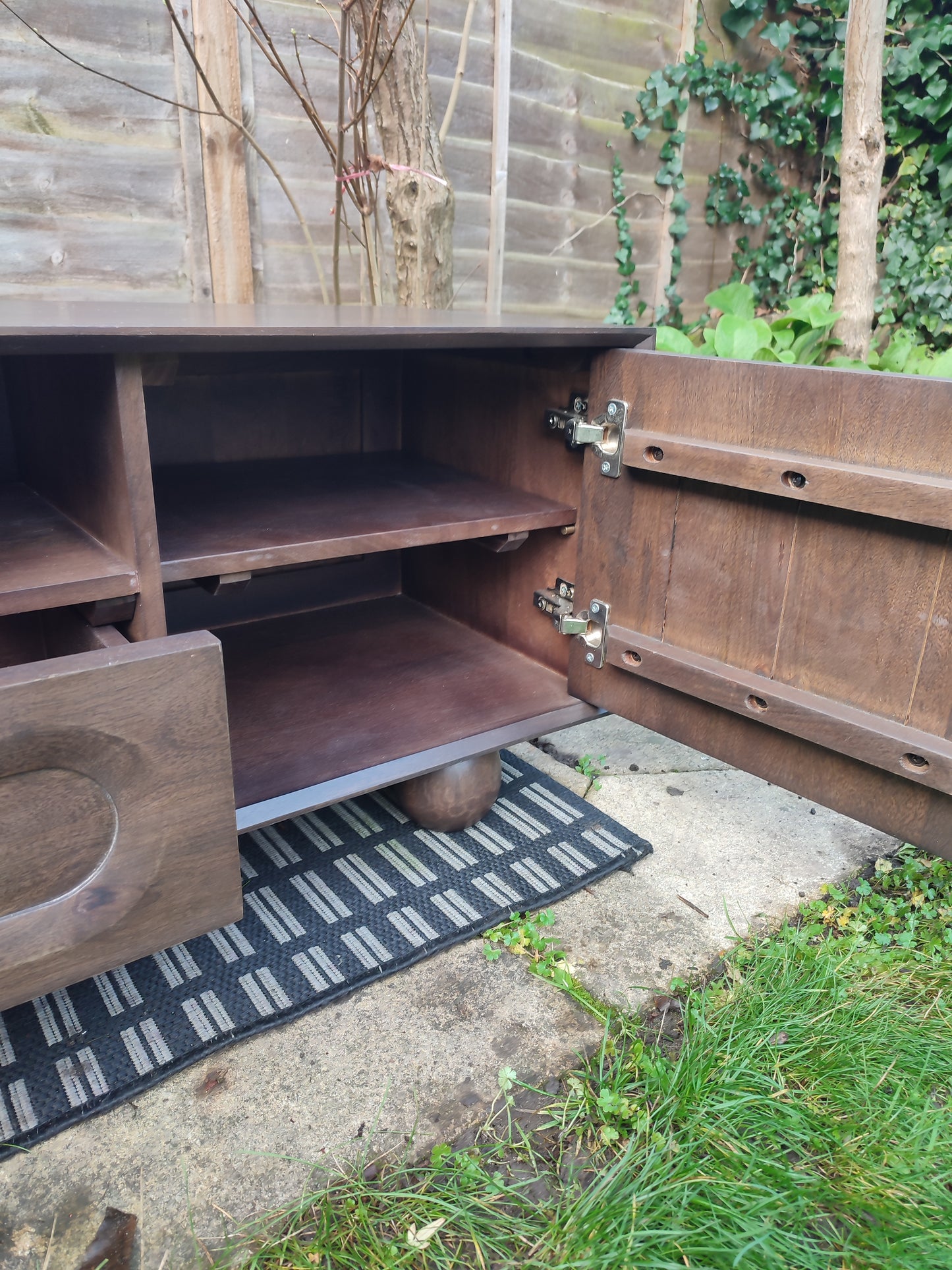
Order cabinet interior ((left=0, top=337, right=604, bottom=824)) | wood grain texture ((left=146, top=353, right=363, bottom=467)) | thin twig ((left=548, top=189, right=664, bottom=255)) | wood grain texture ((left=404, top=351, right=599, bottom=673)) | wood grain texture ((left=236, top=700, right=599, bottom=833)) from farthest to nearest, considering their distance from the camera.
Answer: thin twig ((left=548, top=189, right=664, bottom=255)) < wood grain texture ((left=146, top=353, right=363, bottom=467)) < wood grain texture ((left=404, top=351, right=599, bottom=673)) < wood grain texture ((left=236, top=700, right=599, bottom=833)) < cabinet interior ((left=0, top=337, right=604, bottom=824))

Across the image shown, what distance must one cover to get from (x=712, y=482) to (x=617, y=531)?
7.5 inches

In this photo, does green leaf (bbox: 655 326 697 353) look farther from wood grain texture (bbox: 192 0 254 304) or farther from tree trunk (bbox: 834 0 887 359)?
wood grain texture (bbox: 192 0 254 304)

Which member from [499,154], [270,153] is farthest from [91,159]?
[499,154]

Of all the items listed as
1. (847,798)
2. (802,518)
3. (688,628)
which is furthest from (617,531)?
(847,798)

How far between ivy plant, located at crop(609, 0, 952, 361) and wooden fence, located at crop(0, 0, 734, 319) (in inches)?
5.3

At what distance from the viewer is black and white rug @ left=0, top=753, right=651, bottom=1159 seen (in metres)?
1.04

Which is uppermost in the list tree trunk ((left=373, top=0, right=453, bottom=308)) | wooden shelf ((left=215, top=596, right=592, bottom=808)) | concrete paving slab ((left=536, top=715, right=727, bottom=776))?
tree trunk ((left=373, top=0, right=453, bottom=308))

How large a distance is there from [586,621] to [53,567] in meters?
0.73

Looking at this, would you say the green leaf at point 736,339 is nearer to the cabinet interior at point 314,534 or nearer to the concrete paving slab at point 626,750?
the cabinet interior at point 314,534

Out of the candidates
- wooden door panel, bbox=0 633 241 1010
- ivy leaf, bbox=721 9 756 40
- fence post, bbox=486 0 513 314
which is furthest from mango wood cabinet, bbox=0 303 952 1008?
ivy leaf, bbox=721 9 756 40

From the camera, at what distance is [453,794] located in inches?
55.9

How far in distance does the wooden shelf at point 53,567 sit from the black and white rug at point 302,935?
0.54 m

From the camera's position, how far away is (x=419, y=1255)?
2.80 feet

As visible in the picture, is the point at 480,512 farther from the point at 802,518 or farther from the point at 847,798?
the point at 847,798
